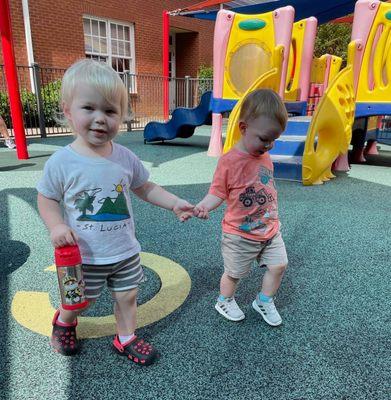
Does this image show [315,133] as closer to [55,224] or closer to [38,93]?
[55,224]

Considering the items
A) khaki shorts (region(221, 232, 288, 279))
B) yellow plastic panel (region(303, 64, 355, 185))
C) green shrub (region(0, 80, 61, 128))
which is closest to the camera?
khaki shorts (region(221, 232, 288, 279))

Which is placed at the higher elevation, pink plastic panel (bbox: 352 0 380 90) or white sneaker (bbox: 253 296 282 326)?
pink plastic panel (bbox: 352 0 380 90)

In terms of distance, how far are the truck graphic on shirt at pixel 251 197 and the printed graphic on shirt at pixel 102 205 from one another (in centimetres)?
63

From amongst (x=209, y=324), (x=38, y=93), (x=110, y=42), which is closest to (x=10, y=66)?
(x=38, y=93)

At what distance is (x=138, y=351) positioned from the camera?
67.7 inches

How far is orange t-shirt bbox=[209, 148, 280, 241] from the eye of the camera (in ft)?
6.23

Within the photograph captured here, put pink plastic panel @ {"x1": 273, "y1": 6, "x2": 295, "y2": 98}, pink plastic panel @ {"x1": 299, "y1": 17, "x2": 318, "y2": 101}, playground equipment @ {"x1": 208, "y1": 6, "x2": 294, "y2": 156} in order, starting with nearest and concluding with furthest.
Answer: pink plastic panel @ {"x1": 273, "y1": 6, "x2": 295, "y2": 98}, playground equipment @ {"x1": 208, "y1": 6, "x2": 294, "y2": 156}, pink plastic panel @ {"x1": 299, "y1": 17, "x2": 318, "y2": 101}

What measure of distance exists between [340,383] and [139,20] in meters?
15.1

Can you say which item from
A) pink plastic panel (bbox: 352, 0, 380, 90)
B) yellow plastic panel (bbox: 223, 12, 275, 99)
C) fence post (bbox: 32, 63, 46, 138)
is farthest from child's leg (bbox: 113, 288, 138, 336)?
fence post (bbox: 32, 63, 46, 138)

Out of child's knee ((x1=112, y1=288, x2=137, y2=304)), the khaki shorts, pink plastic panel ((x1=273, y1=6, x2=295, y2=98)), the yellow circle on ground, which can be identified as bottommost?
the yellow circle on ground

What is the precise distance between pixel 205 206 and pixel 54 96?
32.9 ft

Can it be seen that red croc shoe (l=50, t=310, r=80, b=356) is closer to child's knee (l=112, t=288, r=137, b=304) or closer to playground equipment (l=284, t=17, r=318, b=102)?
child's knee (l=112, t=288, r=137, b=304)

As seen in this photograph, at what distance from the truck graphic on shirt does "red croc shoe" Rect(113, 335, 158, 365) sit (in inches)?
33.5

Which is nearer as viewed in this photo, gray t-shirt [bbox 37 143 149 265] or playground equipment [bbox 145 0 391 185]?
gray t-shirt [bbox 37 143 149 265]
